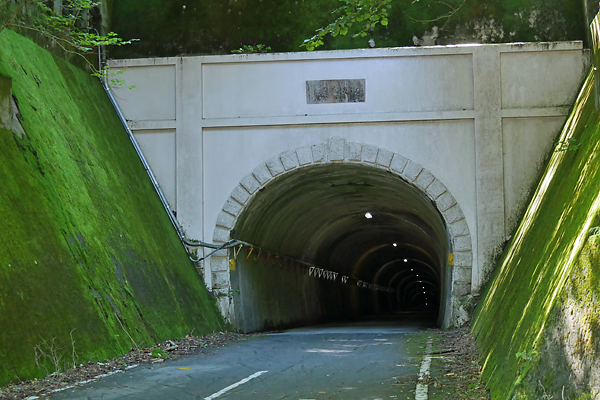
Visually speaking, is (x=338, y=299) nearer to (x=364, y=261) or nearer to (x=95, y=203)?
(x=364, y=261)

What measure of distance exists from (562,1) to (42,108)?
11.8 metres

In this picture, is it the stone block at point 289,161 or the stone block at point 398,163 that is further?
the stone block at point 289,161

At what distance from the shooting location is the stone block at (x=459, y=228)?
14.7 metres

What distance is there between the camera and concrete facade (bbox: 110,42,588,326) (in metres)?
14.7

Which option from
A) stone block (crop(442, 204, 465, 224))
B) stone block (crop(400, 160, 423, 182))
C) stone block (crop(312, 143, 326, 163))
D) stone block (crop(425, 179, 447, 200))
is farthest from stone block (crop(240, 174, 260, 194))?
stone block (crop(442, 204, 465, 224))

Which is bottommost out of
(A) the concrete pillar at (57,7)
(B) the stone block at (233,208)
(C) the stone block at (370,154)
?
(B) the stone block at (233,208)

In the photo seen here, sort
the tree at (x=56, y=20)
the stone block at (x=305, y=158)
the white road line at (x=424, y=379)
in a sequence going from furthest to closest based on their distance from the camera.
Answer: the stone block at (x=305, y=158) → the tree at (x=56, y=20) → the white road line at (x=424, y=379)

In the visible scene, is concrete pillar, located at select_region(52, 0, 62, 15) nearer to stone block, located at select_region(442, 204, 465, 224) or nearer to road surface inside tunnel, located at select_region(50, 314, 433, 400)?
road surface inside tunnel, located at select_region(50, 314, 433, 400)

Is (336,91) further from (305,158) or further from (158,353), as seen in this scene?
(158,353)

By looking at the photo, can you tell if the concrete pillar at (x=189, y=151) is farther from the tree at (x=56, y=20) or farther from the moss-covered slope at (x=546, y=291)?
the moss-covered slope at (x=546, y=291)

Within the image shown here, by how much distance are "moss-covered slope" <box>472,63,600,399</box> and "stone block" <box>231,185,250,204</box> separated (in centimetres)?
750

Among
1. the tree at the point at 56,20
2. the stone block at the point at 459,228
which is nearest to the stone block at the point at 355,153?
the stone block at the point at 459,228

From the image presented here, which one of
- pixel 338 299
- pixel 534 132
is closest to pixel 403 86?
pixel 534 132

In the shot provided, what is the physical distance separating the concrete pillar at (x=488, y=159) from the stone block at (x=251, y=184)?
5035 mm
